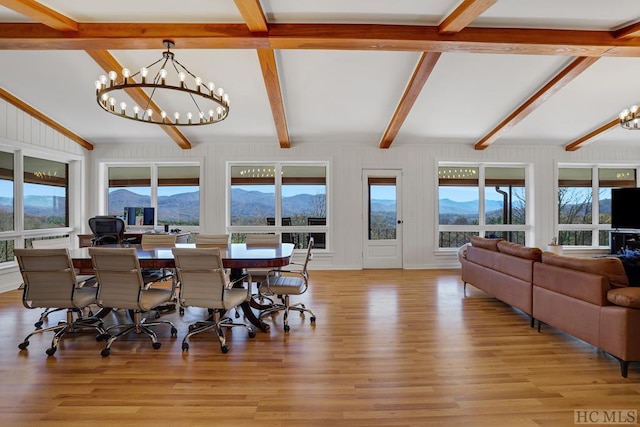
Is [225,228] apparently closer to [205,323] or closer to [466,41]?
[205,323]

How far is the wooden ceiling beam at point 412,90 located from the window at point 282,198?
1.68 m

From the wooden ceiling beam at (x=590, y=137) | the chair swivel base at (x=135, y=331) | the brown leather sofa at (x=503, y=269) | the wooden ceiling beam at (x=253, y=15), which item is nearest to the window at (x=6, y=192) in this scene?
the chair swivel base at (x=135, y=331)

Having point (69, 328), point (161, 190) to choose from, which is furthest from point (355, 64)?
point (161, 190)

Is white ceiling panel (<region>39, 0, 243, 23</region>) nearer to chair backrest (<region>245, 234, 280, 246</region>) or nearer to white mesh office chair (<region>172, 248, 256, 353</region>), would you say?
white mesh office chair (<region>172, 248, 256, 353</region>)

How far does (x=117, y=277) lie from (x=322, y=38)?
3056mm

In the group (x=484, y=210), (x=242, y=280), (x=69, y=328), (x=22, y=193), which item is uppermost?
(x=22, y=193)

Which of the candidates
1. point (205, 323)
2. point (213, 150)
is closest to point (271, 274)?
point (205, 323)

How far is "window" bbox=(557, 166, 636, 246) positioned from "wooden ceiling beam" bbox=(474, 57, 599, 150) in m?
2.39

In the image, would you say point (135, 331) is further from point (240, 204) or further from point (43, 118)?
point (43, 118)

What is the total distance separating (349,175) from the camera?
682cm

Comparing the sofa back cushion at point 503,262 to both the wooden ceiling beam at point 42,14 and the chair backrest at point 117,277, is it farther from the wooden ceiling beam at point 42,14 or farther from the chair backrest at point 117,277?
the wooden ceiling beam at point 42,14

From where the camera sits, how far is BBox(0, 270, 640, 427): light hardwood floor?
1983 millimetres

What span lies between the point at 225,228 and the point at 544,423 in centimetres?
594

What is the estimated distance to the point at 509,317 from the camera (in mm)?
3773
